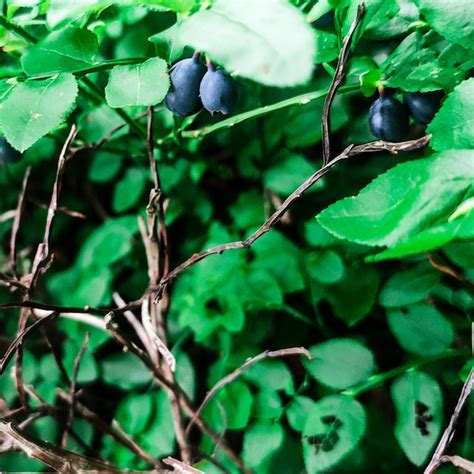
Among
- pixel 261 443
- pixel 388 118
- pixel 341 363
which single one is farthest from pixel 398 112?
pixel 261 443

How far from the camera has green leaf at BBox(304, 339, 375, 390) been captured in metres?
0.68

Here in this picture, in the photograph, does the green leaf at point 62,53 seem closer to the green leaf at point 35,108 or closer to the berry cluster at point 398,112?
the green leaf at point 35,108

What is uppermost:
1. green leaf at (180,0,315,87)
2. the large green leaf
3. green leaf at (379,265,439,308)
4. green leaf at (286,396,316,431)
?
green leaf at (180,0,315,87)

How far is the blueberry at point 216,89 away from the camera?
0.56 metres

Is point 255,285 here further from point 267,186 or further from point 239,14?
point 239,14

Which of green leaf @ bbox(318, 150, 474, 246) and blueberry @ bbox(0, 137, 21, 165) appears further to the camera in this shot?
blueberry @ bbox(0, 137, 21, 165)

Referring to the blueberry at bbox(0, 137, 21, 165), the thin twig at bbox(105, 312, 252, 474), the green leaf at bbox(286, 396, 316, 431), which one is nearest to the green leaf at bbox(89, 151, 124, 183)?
the blueberry at bbox(0, 137, 21, 165)

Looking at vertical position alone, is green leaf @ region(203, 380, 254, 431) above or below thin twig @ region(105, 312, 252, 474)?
below

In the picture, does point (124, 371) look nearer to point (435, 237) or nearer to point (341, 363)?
point (341, 363)

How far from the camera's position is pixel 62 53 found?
0.59m

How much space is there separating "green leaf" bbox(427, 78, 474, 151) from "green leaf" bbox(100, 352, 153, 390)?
510 mm

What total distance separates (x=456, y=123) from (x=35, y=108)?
1.15ft

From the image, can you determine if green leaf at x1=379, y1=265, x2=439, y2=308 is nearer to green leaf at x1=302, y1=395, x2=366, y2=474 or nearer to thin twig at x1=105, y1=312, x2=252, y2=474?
green leaf at x1=302, y1=395, x2=366, y2=474

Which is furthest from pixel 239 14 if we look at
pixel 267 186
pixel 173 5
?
pixel 267 186
